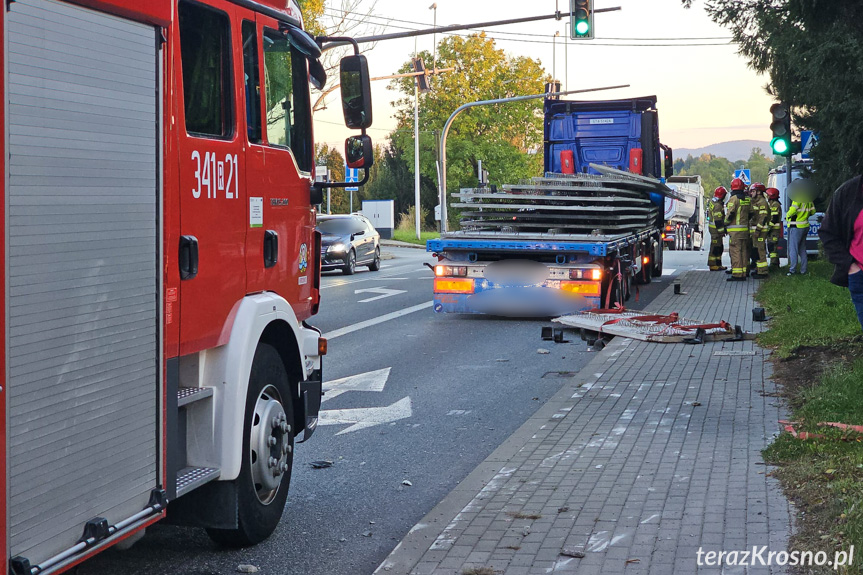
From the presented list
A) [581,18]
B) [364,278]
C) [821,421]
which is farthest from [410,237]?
[821,421]

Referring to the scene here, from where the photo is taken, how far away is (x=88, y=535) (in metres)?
3.52

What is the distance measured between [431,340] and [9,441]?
32.9 ft

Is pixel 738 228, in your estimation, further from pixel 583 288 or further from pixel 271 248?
pixel 271 248

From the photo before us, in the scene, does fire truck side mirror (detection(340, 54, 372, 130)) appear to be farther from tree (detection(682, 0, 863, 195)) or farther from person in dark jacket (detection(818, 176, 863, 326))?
tree (detection(682, 0, 863, 195))

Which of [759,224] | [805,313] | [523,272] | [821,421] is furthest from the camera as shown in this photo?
[759,224]

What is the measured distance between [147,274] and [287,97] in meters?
2.10

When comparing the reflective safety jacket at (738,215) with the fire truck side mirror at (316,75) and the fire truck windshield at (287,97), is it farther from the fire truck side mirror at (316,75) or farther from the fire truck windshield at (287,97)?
the fire truck windshield at (287,97)

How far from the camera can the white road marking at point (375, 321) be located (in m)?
13.7

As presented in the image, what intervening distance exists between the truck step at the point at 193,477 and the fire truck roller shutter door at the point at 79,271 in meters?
0.26

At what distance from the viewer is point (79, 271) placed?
343cm

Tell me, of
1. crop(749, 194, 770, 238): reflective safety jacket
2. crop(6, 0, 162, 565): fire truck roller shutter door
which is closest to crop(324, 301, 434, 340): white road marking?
crop(749, 194, 770, 238): reflective safety jacket

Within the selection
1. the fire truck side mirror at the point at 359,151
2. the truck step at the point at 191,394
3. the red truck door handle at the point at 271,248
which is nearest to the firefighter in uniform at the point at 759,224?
the fire truck side mirror at the point at 359,151

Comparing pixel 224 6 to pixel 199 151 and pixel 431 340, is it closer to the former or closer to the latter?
pixel 199 151

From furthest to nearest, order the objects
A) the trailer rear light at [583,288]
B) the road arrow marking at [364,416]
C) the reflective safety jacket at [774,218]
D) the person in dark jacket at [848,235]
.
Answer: the reflective safety jacket at [774,218]
the trailer rear light at [583,288]
the road arrow marking at [364,416]
the person in dark jacket at [848,235]
